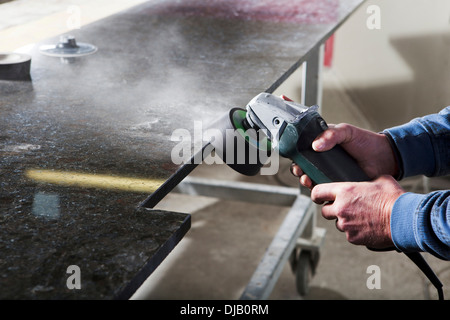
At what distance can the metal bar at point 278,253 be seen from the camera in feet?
6.01

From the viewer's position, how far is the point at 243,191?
8.06ft

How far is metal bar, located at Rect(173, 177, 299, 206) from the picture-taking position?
7.94 ft

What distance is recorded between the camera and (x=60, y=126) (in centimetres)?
111

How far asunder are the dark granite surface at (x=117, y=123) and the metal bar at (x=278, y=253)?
29.8 inches

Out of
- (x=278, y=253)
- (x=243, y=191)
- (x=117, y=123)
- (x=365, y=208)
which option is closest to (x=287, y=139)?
(x=365, y=208)

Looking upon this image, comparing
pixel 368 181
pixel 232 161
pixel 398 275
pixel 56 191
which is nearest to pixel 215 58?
pixel 232 161

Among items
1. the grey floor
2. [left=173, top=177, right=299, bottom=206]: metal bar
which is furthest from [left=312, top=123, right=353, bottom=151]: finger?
[left=173, top=177, right=299, bottom=206]: metal bar

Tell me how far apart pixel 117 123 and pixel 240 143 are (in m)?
0.25

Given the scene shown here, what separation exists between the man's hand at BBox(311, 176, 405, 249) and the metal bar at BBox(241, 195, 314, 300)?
0.85 metres

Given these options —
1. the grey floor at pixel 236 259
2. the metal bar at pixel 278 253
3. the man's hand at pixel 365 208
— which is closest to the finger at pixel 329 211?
the man's hand at pixel 365 208

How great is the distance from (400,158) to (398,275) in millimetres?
1391

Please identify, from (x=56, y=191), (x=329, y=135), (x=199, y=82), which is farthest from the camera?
(x=199, y=82)

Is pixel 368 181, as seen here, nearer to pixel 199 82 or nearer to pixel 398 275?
pixel 199 82

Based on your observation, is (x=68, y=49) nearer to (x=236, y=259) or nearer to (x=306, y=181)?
(x=306, y=181)
